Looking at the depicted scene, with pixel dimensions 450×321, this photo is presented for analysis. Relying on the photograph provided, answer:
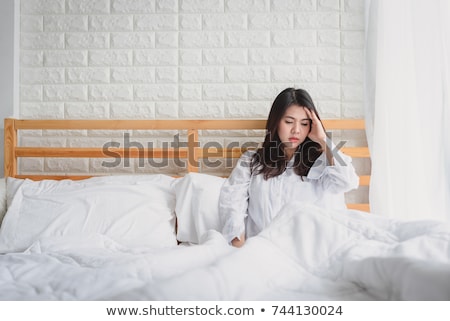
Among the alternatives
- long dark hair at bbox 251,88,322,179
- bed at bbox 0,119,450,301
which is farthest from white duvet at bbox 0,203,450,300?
long dark hair at bbox 251,88,322,179

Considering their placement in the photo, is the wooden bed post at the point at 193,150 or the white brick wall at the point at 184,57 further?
the white brick wall at the point at 184,57

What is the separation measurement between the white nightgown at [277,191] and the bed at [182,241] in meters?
0.09

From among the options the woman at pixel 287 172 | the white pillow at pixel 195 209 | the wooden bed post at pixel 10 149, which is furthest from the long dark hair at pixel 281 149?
the wooden bed post at pixel 10 149

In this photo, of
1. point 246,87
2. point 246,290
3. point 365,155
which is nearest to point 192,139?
point 246,87

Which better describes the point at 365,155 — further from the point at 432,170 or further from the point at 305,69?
the point at 432,170

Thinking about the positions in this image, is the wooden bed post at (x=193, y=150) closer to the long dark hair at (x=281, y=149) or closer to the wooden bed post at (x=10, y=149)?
the long dark hair at (x=281, y=149)

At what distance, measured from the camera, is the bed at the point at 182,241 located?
696 mm

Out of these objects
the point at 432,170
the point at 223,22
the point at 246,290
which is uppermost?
the point at 223,22

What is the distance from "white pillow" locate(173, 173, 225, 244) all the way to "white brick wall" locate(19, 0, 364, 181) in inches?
20.9

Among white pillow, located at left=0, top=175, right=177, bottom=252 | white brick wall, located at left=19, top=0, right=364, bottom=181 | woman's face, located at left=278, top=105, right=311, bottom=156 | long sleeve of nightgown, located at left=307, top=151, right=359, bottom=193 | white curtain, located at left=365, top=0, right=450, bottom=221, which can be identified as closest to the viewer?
white curtain, located at left=365, top=0, right=450, bottom=221

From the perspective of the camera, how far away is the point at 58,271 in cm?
92

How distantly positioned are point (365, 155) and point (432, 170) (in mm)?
776

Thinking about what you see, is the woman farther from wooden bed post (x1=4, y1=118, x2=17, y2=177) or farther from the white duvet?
wooden bed post (x1=4, y1=118, x2=17, y2=177)

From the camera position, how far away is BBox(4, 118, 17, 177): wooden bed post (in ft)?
6.33
